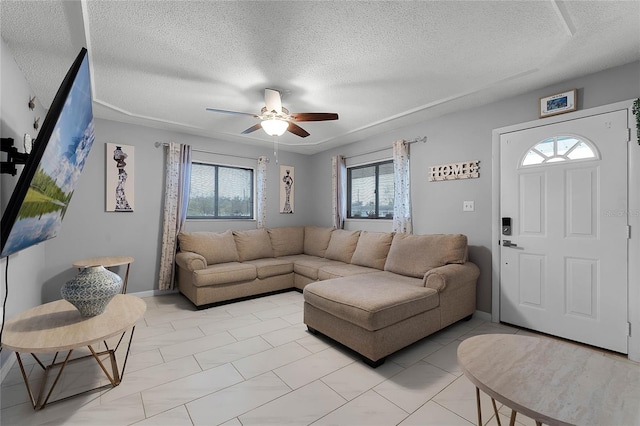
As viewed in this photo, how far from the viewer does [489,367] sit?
1324 millimetres

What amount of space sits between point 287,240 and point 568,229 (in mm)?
3790

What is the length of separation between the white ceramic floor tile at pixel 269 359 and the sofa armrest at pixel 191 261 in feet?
5.43

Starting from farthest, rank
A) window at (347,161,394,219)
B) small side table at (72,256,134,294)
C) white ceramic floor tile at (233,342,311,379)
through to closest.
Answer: window at (347,161,394,219)
small side table at (72,256,134,294)
white ceramic floor tile at (233,342,311,379)

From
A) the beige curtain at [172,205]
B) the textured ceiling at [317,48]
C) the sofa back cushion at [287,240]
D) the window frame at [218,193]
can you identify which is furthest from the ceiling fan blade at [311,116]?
the sofa back cushion at [287,240]

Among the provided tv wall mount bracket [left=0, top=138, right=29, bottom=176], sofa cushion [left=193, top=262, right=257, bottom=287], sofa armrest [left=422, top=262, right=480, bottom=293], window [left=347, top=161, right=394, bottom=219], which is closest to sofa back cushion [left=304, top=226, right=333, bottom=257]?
window [left=347, top=161, right=394, bottom=219]

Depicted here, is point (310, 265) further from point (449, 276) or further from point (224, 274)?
point (449, 276)

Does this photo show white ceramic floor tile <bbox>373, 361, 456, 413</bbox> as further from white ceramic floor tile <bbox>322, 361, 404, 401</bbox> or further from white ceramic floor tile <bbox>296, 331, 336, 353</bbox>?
white ceramic floor tile <bbox>296, 331, 336, 353</bbox>

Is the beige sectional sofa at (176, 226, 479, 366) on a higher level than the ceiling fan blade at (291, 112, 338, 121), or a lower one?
lower

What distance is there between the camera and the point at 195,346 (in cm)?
255

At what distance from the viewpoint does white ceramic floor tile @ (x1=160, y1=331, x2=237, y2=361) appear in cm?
239

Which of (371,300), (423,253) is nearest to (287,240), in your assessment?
(423,253)

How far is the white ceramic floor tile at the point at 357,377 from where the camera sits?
1.92 m

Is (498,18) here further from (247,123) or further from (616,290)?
(247,123)

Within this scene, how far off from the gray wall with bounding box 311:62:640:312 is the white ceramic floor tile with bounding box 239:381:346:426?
227cm
